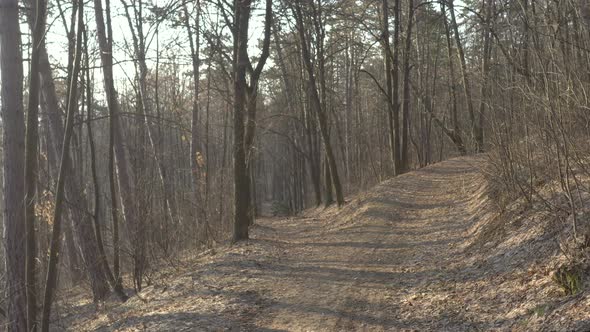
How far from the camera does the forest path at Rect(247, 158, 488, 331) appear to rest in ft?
19.7

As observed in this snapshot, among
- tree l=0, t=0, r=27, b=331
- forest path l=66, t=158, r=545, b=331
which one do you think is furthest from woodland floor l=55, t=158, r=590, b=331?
tree l=0, t=0, r=27, b=331

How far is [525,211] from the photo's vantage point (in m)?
7.48

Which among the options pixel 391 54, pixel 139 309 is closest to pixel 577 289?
pixel 139 309

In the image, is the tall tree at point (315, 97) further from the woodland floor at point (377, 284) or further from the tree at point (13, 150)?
the tree at point (13, 150)

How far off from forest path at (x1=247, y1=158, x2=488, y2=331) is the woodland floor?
2 centimetres

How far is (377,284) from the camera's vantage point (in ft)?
23.7

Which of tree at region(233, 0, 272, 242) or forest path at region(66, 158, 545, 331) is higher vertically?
tree at region(233, 0, 272, 242)

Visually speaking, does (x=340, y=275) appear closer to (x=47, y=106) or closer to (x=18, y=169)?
(x=18, y=169)

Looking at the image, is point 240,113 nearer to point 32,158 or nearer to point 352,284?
point 352,284

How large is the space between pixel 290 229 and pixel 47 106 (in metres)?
7.38

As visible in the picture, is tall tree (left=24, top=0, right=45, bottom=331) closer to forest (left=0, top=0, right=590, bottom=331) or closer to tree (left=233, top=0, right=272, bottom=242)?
forest (left=0, top=0, right=590, bottom=331)

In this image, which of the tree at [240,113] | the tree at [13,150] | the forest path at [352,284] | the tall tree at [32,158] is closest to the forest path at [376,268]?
the forest path at [352,284]

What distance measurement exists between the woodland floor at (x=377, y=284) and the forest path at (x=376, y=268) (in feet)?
0.08

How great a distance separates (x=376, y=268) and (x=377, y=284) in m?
0.83
